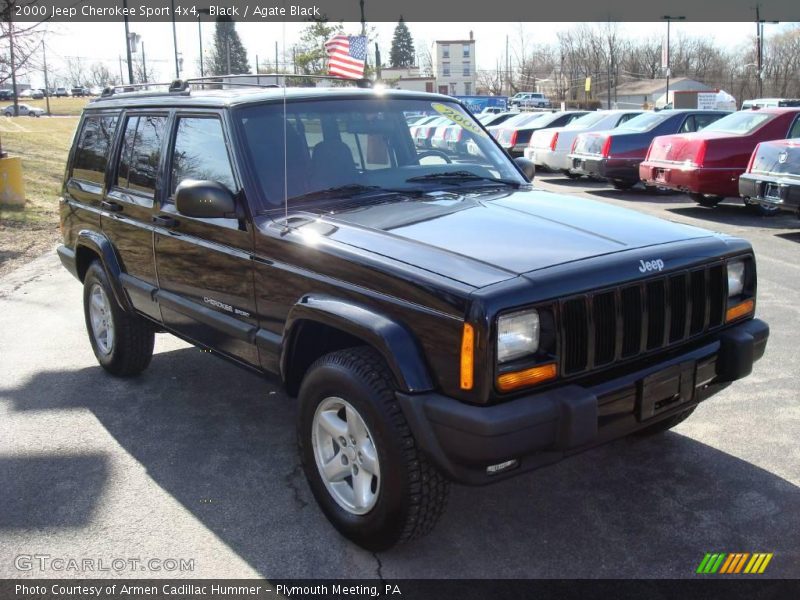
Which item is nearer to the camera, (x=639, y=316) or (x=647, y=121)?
(x=639, y=316)

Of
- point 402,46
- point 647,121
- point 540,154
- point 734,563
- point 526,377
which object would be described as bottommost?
point 734,563

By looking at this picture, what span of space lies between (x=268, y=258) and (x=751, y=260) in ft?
7.50

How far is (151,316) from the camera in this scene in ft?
15.5

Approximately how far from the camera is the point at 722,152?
11.9m

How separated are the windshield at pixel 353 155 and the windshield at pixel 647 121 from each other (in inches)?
475

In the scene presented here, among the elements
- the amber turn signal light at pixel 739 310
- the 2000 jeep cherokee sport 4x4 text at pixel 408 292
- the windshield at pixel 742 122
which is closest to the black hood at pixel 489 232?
the 2000 jeep cherokee sport 4x4 text at pixel 408 292

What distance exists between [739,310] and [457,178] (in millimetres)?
1629

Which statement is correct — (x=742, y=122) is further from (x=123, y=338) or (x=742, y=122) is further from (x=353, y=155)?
(x=123, y=338)

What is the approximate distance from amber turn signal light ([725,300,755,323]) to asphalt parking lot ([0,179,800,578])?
818 mm

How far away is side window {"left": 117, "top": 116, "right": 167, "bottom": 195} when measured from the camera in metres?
4.57

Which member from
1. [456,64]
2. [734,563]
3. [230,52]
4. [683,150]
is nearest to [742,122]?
[683,150]

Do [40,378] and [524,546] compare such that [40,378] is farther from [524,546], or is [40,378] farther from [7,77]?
[7,77]

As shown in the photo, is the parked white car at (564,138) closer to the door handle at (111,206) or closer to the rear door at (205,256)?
the door handle at (111,206)

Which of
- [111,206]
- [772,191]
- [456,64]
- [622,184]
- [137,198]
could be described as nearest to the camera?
[137,198]
